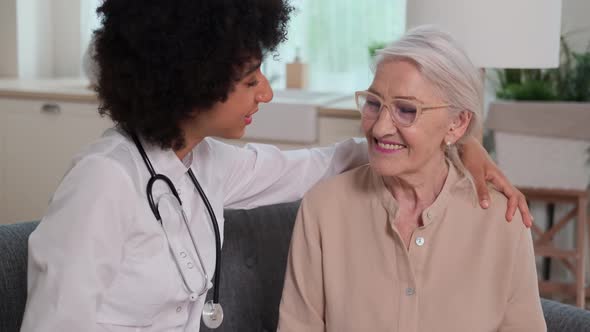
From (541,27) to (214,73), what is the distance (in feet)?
4.33

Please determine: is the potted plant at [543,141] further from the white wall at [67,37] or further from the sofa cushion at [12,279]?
the white wall at [67,37]

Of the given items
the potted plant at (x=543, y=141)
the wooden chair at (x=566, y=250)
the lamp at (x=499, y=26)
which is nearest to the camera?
the lamp at (x=499, y=26)

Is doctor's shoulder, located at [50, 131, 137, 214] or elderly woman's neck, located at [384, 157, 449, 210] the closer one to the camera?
doctor's shoulder, located at [50, 131, 137, 214]

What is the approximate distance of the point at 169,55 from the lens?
1446 millimetres

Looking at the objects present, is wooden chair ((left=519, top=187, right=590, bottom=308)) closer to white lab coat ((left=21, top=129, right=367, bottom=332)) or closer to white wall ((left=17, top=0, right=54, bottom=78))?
white lab coat ((left=21, top=129, right=367, bottom=332))

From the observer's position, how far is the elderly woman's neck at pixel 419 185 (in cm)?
174

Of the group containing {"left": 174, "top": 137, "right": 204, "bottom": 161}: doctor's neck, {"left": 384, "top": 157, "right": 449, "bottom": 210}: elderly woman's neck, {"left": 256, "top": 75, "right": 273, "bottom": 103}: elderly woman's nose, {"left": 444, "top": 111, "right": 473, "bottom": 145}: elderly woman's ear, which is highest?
{"left": 256, "top": 75, "right": 273, "bottom": 103}: elderly woman's nose

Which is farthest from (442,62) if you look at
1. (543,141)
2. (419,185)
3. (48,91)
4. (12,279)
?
(48,91)

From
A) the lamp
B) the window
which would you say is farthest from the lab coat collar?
→ the window

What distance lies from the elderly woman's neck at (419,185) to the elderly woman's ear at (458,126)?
7cm

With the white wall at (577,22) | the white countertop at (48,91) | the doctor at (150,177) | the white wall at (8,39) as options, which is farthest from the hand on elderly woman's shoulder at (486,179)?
the white wall at (8,39)

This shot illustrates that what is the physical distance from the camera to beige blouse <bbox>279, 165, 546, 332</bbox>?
67.1 inches

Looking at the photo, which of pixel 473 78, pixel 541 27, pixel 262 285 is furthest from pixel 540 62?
pixel 262 285

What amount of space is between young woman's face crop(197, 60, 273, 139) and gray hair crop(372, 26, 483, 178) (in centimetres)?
27
